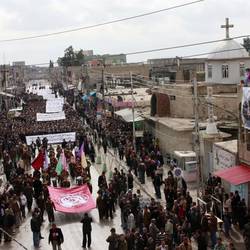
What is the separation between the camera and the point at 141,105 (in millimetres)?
48375

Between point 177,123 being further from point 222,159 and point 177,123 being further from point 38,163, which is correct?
point 222,159

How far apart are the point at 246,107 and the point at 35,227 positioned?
856 cm

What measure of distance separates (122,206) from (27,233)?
3.70 m

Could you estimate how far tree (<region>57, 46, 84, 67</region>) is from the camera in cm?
17030

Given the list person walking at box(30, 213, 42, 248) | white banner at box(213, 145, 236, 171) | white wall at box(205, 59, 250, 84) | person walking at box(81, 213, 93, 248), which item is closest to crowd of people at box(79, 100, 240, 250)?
person walking at box(81, 213, 93, 248)

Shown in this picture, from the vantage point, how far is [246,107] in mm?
21172

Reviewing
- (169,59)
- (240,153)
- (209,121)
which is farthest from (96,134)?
(169,59)

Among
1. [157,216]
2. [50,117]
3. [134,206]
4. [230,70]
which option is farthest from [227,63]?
[157,216]

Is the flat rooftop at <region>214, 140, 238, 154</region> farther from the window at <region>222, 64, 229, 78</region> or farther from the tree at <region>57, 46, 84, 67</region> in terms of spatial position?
the tree at <region>57, 46, 84, 67</region>

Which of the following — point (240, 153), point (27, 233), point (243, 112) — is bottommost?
point (27, 233)

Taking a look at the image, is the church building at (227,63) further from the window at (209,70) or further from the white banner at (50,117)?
the white banner at (50,117)

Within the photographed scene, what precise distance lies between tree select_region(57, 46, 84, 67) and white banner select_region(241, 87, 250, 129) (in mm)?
147239

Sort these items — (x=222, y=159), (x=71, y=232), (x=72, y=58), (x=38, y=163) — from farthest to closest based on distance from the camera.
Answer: (x=72, y=58), (x=38, y=163), (x=222, y=159), (x=71, y=232)

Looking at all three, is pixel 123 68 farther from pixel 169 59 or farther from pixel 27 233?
pixel 27 233
